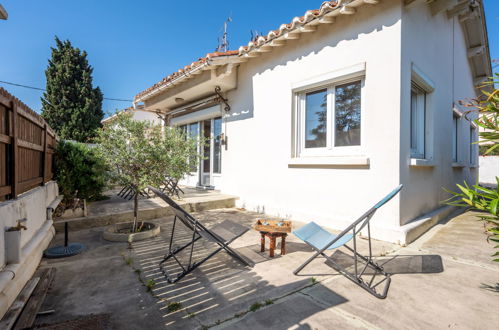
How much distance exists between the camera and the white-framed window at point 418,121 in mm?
5684

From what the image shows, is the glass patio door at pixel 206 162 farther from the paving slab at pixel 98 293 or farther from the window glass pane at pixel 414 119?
the window glass pane at pixel 414 119

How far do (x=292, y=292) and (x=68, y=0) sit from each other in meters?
15.2

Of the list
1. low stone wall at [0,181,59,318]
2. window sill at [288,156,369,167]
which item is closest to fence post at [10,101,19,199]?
low stone wall at [0,181,59,318]

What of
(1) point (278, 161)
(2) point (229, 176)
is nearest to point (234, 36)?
(2) point (229, 176)

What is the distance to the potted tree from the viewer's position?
4609 mm

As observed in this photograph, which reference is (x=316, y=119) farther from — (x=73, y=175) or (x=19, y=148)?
(x=73, y=175)

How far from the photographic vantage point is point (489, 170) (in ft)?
63.8

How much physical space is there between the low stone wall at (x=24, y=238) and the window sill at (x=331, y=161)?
479 cm

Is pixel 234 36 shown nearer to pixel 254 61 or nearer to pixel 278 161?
pixel 254 61

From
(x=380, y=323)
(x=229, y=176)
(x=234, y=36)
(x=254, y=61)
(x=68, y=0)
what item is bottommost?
(x=380, y=323)

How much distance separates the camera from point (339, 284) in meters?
2.91

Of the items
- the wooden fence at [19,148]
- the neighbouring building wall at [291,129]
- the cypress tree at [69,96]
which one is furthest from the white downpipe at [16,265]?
the cypress tree at [69,96]

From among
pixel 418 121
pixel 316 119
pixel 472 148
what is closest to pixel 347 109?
pixel 316 119

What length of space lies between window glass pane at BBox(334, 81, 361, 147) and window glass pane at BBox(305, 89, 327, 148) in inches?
12.2
